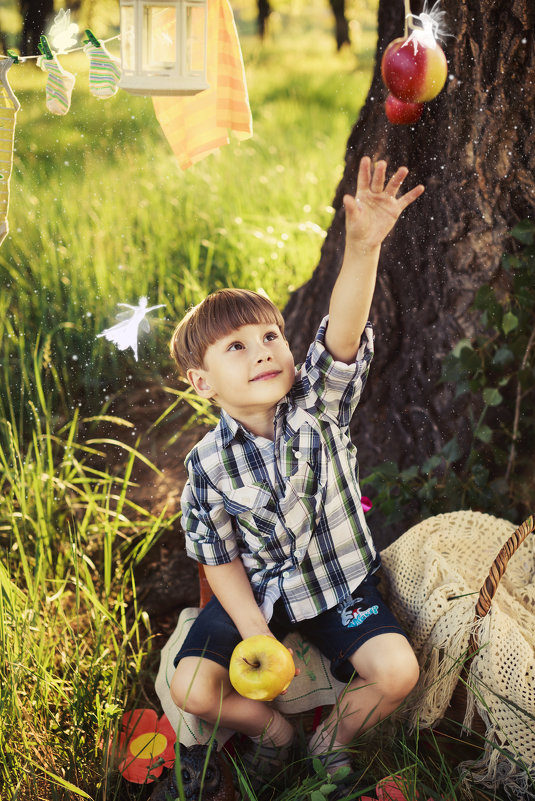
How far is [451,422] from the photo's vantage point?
200 centimetres

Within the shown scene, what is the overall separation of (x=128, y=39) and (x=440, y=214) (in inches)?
37.3

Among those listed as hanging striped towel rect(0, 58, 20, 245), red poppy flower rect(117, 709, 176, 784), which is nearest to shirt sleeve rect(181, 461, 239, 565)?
red poppy flower rect(117, 709, 176, 784)

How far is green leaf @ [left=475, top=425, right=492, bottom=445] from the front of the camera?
1.90 meters

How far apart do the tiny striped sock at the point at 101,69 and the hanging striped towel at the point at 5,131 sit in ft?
0.65

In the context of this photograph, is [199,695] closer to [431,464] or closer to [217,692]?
→ [217,692]

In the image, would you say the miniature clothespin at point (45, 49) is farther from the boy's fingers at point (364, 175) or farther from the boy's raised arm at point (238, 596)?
the boy's raised arm at point (238, 596)

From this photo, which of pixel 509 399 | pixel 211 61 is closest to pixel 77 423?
pixel 211 61

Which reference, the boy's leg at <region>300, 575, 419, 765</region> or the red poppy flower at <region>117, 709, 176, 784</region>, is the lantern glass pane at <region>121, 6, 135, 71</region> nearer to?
the boy's leg at <region>300, 575, 419, 765</region>

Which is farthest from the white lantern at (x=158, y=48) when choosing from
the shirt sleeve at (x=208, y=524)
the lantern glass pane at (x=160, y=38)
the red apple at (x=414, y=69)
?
the shirt sleeve at (x=208, y=524)

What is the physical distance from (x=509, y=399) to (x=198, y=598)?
39.5 inches

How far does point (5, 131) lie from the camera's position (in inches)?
60.3

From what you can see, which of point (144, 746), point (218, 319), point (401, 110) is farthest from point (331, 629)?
point (401, 110)

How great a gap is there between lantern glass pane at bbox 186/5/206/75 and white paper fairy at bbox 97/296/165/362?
55 centimetres

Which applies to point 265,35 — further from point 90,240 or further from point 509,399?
point 509,399
